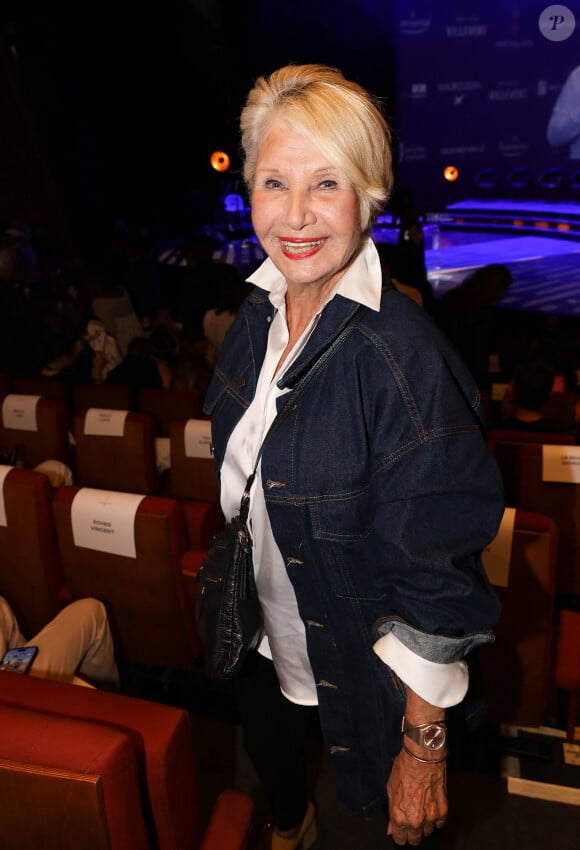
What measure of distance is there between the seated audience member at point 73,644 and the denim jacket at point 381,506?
722mm

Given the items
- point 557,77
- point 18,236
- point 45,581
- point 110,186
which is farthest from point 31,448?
point 110,186

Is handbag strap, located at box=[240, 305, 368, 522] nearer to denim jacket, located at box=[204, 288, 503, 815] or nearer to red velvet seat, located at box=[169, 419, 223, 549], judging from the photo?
denim jacket, located at box=[204, 288, 503, 815]

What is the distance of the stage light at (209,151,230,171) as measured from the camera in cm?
1173

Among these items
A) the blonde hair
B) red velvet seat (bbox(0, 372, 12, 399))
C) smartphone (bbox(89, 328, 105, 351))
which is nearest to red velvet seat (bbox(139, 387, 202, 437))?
red velvet seat (bbox(0, 372, 12, 399))

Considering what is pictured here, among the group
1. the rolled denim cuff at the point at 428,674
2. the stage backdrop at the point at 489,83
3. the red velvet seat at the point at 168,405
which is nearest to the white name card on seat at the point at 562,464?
the rolled denim cuff at the point at 428,674

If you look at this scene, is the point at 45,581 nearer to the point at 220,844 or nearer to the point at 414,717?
the point at 220,844

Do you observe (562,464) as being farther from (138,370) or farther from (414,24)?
(414,24)

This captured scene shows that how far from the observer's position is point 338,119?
847 mm

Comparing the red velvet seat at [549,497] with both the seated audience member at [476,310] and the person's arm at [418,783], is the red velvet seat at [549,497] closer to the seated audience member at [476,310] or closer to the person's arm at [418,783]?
the person's arm at [418,783]

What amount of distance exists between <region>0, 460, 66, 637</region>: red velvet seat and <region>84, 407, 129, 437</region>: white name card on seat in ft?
2.29

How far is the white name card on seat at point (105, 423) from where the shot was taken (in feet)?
7.97

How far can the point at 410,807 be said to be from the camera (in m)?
0.91

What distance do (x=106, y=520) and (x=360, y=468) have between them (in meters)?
0.94

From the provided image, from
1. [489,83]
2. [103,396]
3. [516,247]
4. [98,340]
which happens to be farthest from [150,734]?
[516,247]
